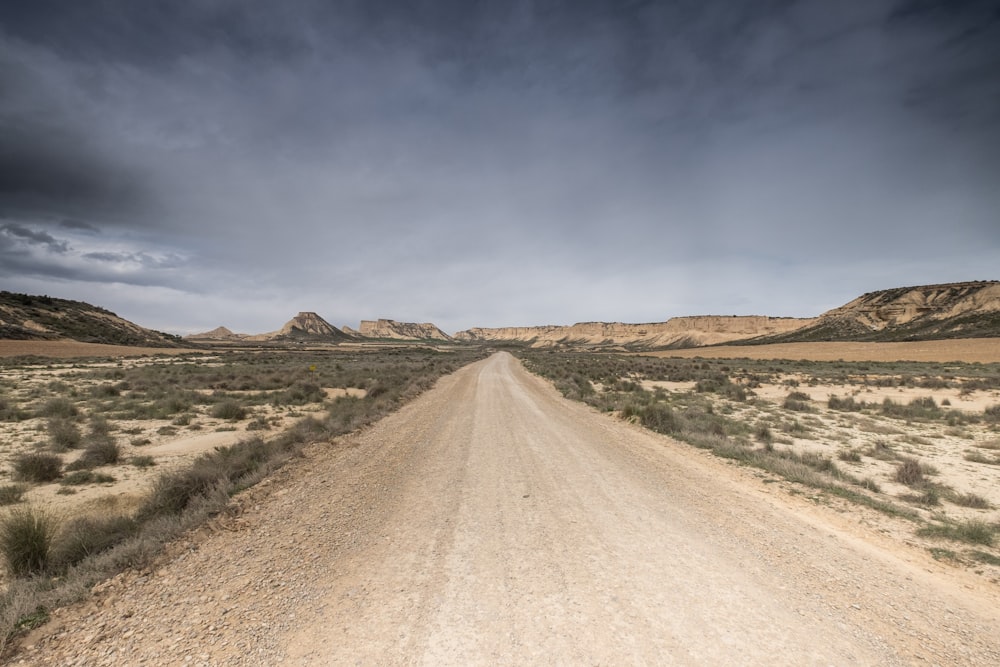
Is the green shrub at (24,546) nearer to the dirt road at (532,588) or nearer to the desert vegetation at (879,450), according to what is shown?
the dirt road at (532,588)

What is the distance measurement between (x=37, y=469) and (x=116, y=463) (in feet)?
4.53

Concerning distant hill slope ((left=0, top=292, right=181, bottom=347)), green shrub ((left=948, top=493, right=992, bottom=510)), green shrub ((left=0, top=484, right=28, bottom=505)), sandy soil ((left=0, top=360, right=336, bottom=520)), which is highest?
distant hill slope ((left=0, top=292, right=181, bottom=347))

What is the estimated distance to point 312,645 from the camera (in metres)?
3.19

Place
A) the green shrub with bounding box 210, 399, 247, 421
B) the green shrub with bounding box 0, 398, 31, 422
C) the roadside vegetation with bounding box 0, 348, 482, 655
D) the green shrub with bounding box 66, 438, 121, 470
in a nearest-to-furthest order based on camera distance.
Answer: the roadside vegetation with bounding box 0, 348, 482, 655
the green shrub with bounding box 66, 438, 121, 470
the green shrub with bounding box 0, 398, 31, 422
the green shrub with bounding box 210, 399, 247, 421

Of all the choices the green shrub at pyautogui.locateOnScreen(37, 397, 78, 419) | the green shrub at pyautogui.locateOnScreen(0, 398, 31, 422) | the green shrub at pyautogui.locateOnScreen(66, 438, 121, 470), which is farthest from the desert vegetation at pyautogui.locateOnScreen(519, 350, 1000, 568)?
the green shrub at pyautogui.locateOnScreen(0, 398, 31, 422)

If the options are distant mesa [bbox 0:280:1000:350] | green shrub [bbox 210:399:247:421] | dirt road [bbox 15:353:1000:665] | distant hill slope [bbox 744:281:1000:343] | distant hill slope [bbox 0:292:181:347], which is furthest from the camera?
distant hill slope [bbox 744:281:1000:343]

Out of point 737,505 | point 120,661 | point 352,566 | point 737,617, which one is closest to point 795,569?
point 737,617

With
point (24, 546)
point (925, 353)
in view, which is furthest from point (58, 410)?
point (925, 353)

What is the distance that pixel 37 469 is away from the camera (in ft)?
27.7

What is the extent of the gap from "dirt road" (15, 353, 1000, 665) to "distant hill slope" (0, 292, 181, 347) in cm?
8683

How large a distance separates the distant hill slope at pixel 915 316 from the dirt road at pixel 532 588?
125m

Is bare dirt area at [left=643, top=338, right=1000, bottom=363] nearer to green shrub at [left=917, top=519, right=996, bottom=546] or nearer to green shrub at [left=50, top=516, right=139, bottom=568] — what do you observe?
green shrub at [left=917, top=519, right=996, bottom=546]

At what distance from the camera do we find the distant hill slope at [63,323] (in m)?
65.0

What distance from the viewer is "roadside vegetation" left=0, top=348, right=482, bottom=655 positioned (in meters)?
4.50
